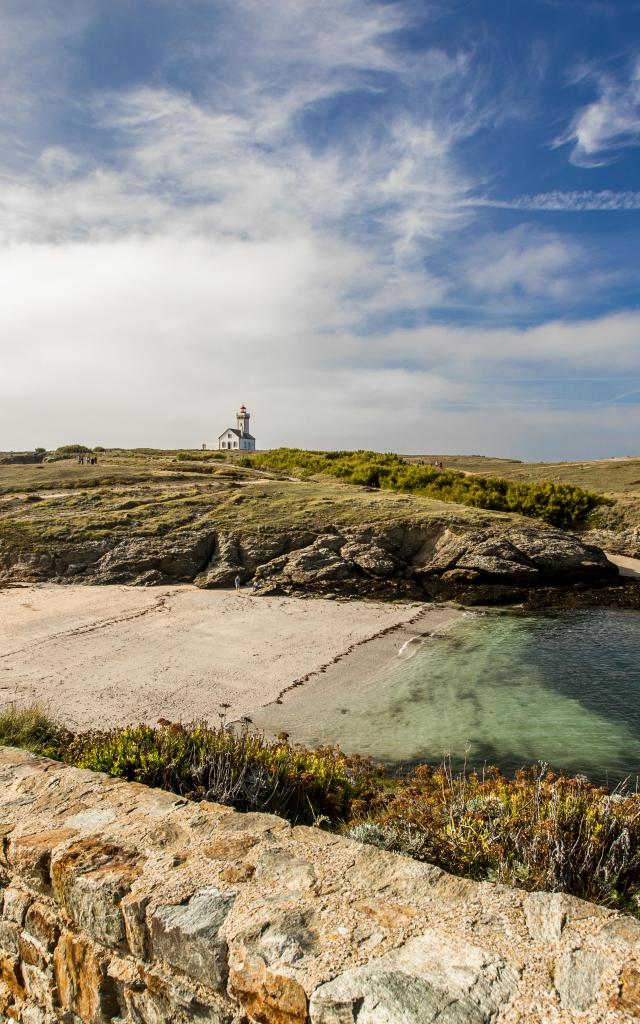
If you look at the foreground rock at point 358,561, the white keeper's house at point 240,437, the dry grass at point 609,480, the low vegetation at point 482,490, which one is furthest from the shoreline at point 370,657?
the white keeper's house at point 240,437

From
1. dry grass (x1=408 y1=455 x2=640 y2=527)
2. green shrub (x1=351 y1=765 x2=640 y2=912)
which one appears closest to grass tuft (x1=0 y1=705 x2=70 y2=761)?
green shrub (x1=351 y1=765 x2=640 y2=912)

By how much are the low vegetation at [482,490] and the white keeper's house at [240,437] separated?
154ft

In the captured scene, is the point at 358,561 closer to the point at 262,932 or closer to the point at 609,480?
the point at 262,932

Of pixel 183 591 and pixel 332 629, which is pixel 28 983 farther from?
pixel 183 591

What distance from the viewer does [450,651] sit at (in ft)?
50.9

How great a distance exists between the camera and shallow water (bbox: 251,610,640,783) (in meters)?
9.70

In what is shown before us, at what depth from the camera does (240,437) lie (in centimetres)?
9169

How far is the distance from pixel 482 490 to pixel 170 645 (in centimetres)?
2443

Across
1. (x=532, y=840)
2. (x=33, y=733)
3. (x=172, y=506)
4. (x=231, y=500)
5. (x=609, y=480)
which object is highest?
(x=609, y=480)

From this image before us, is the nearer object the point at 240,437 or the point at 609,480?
the point at 609,480

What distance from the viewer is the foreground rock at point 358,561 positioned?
22344mm

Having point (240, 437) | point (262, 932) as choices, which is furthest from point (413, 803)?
point (240, 437)

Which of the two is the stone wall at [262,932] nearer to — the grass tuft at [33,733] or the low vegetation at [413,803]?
the low vegetation at [413,803]

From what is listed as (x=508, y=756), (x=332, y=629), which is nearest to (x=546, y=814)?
(x=508, y=756)
